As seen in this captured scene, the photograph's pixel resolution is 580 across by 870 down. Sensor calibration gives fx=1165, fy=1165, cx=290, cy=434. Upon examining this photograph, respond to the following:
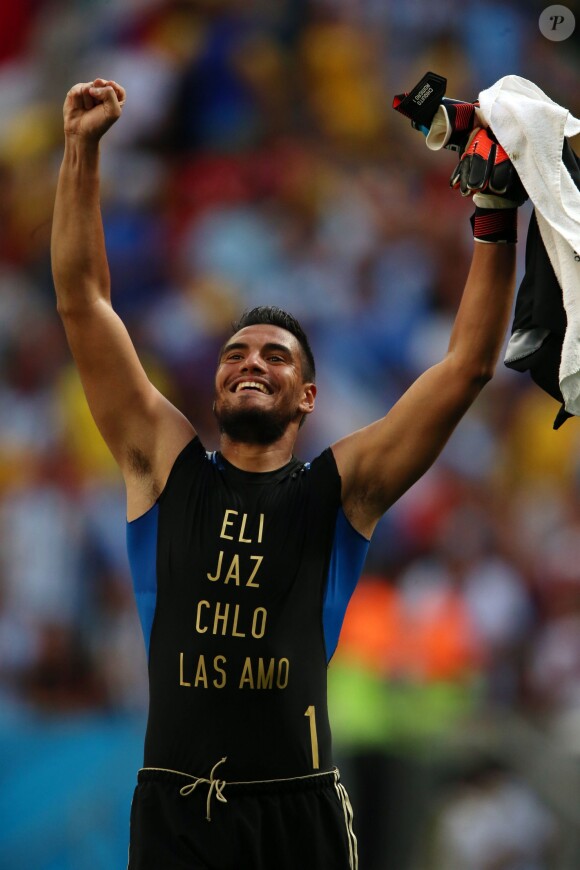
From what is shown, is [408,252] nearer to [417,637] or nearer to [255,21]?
[255,21]

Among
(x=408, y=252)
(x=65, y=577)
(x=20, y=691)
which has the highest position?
(x=408, y=252)

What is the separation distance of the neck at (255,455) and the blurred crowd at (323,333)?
2.60 meters

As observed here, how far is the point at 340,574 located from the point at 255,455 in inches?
17.4

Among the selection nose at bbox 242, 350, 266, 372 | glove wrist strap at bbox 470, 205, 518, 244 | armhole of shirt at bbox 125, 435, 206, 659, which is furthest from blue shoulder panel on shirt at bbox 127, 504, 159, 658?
glove wrist strap at bbox 470, 205, 518, 244

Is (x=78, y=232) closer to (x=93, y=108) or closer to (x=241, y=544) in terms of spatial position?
(x=93, y=108)

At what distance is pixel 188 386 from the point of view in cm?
668

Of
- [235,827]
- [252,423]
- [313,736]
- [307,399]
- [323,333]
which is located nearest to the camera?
[235,827]

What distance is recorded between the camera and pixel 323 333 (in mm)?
6793

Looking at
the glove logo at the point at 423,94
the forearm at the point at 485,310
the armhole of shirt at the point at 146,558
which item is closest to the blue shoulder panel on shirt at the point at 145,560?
the armhole of shirt at the point at 146,558

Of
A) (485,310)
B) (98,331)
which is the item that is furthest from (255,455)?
(485,310)

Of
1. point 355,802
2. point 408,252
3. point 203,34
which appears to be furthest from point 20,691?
point 203,34

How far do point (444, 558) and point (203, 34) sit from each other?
3.82 metres

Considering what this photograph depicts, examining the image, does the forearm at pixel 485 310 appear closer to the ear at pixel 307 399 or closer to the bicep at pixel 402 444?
the bicep at pixel 402 444

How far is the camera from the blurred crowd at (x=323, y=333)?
5.75 meters
